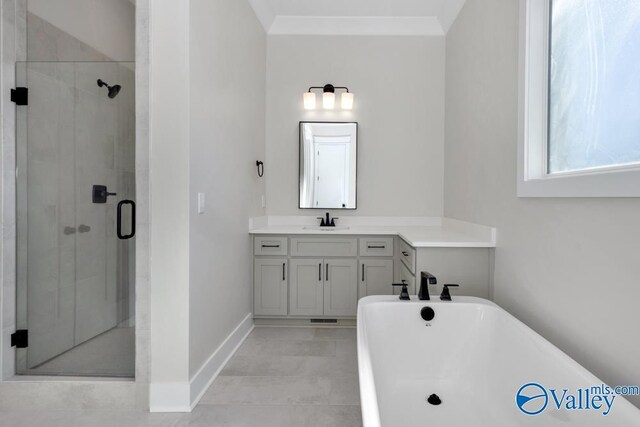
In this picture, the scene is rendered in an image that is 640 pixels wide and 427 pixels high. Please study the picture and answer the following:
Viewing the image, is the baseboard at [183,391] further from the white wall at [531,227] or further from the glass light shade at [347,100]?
the glass light shade at [347,100]

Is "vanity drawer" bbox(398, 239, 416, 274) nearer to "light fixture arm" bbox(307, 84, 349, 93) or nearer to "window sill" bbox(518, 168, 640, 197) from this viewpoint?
"window sill" bbox(518, 168, 640, 197)

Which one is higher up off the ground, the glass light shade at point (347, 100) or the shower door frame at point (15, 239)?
the glass light shade at point (347, 100)

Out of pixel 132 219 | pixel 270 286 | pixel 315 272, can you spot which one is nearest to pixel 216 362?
pixel 270 286

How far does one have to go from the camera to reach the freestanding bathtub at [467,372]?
3.84ft

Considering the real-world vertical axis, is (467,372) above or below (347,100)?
below

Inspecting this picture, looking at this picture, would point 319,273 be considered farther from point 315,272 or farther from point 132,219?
point 132,219

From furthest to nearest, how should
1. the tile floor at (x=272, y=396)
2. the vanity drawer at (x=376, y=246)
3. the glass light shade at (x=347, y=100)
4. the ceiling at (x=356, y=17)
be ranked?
1. the glass light shade at (x=347, y=100)
2. the ceiling at (x=356, y=17)
3. the vanity drawer at (x=376, y=246)
4. the tile floor at (x=272, y=396)

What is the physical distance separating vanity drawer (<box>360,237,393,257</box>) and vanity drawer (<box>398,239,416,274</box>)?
0.11 m

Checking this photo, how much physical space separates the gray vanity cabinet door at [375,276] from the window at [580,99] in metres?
1.49

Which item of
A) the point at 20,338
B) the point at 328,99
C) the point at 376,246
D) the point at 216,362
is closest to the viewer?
the point at 20,338

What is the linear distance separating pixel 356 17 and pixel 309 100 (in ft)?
3.11

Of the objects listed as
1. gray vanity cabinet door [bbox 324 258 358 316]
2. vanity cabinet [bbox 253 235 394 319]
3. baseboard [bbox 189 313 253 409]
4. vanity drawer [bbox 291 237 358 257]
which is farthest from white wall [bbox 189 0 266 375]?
gray vanity cabinet door [bbox 324 258 358 316]

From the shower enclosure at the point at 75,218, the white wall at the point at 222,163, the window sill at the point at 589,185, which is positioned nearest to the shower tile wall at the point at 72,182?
the shower enclosure at the point at 75,218

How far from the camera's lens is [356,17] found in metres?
3.49
